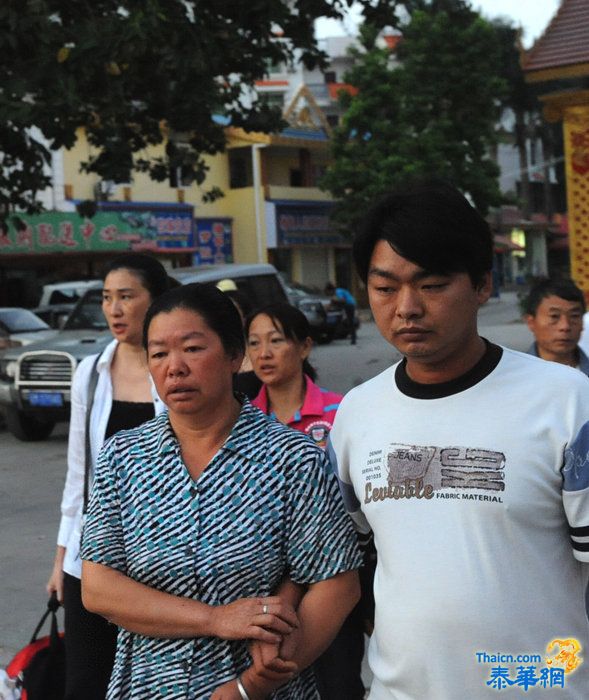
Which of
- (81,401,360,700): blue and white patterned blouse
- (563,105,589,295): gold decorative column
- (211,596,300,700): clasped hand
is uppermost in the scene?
(563,105,589,295): gold decorative column

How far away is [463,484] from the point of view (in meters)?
2.14

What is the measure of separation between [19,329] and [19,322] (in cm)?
25

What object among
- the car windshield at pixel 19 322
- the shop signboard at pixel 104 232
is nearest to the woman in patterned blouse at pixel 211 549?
the car windshield at pixel 19 322

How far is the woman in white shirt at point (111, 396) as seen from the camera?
3762 millimetres

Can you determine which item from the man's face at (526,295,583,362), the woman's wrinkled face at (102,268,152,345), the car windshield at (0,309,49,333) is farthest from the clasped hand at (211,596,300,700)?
the car windshield at (0,309,49,333)

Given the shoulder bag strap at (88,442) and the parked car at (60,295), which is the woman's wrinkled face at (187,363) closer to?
the shoulder bag strap at (88,442)

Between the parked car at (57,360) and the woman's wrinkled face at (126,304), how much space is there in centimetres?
912

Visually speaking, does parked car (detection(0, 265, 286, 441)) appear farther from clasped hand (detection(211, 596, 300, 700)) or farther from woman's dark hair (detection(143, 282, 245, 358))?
clasped hand (detection(211, 596, 300, 700))

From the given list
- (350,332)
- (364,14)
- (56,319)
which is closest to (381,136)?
(350,332)

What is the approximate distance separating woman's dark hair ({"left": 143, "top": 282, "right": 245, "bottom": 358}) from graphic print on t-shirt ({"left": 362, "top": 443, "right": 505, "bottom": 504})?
1.63 feet

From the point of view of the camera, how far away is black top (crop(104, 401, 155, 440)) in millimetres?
3844

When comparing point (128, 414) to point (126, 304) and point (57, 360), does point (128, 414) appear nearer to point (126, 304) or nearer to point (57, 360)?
point (126, 304)

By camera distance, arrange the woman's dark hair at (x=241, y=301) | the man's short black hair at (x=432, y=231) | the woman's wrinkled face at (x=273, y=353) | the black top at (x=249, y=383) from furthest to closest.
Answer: the woman's dark hair at (x=241, y=301) < the black top at (x=249, y=383) < the woman's wrinkled face at (x=273, y=353) < the man's short black hair at (x=432, y=231)

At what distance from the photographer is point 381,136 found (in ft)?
129
